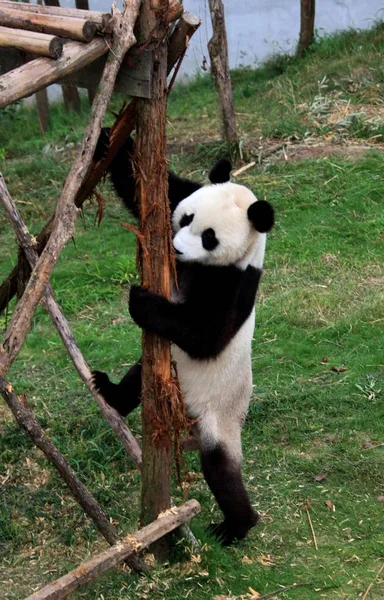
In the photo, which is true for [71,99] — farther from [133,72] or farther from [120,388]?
[133,72]

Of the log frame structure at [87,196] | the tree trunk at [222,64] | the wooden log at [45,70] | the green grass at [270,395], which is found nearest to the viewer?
the wooden log at [45,70]

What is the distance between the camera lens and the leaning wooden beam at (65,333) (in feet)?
13.0

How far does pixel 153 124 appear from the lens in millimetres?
3383

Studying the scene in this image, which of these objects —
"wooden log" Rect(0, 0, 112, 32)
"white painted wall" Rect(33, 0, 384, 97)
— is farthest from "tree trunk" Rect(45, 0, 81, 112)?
"wooden log" Rect(0, 0, 112, 32)

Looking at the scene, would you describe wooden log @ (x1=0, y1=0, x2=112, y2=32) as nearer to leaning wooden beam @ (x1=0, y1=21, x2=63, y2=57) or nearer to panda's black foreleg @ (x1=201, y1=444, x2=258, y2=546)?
leaning wooden beam @ (x1=0, y1=21, x2=63, y2=57)

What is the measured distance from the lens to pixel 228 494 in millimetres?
4117

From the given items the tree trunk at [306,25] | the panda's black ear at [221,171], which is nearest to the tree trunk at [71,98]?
the tree trunk at [306,25]

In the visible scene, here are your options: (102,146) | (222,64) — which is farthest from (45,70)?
(222,64)

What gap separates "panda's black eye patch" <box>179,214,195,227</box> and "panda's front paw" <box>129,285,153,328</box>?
1.73ft

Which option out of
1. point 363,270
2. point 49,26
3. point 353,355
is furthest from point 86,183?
point 363,270

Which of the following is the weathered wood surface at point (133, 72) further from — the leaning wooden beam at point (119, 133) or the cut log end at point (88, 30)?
the cut log end at point (88, 30)

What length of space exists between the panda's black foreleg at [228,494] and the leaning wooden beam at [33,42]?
2.06 m

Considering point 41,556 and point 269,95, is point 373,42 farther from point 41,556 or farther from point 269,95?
point 41,556

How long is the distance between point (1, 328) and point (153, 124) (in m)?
3.83
